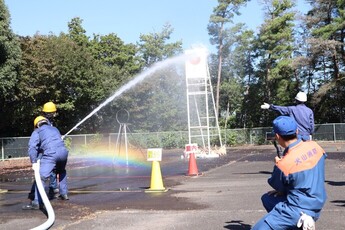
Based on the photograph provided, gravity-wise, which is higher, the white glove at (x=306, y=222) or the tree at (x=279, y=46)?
the tree at (x=279, y=46)

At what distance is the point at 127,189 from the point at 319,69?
1439 inches

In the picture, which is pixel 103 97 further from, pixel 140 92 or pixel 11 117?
pixel 11 117

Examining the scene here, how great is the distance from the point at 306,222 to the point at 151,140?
32200 mm

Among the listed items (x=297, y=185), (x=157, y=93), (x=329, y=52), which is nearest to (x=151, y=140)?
(x=157, y=93)

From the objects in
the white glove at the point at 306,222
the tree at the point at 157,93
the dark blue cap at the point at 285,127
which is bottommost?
the white glove at the point at 306,222

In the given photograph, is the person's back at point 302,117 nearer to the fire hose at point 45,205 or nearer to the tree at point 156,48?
the fire hose at point 45,205

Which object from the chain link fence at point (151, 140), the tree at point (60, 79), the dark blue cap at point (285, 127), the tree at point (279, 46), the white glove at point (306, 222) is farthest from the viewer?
the tree at point (279, 46)

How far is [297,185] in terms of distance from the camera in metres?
3.66

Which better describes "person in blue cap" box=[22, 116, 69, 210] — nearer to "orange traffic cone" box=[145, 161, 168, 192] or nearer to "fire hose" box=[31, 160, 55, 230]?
"fire hose" box=[31, 160, 55, 230]

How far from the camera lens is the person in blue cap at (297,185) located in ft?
11.9

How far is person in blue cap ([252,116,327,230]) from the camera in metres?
3.63

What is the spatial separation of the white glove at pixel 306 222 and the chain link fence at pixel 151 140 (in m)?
26.5

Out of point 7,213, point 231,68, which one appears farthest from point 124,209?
point 231,68

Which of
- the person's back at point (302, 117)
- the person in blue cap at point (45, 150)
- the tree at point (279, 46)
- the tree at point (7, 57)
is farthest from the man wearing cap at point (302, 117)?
the tree at point (279, 46)
